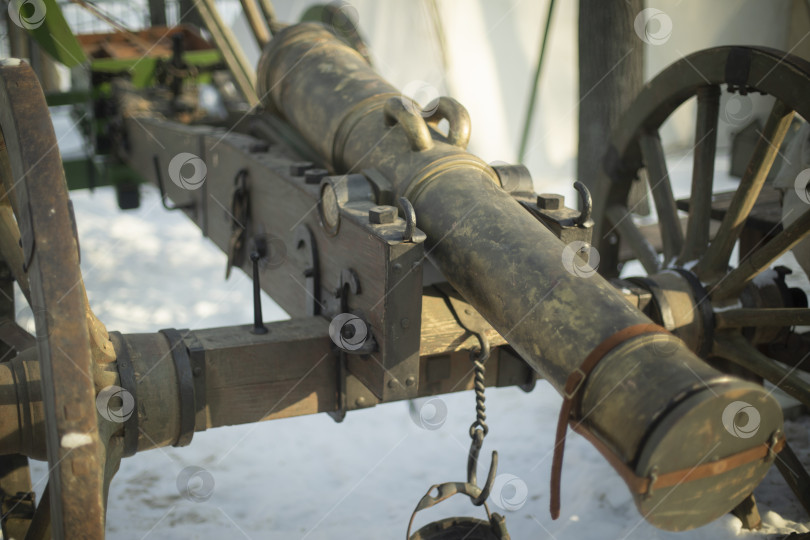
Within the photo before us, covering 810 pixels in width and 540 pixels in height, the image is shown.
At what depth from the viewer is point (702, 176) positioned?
101 inches

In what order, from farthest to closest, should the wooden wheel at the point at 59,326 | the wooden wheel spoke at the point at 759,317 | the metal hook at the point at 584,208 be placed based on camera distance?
1. the wooden wheel spoke at the point at 759,317
2. the metal hook at the point at 584,208
3. the wooden wheel at the point at 59,326

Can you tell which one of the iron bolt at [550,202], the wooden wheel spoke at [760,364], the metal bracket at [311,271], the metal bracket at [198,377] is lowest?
the wooden wheel spoke at [760,364]

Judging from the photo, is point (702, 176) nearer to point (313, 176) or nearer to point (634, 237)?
point (634, 237)

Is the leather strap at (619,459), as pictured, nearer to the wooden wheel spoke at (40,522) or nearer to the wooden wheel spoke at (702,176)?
the wooden wheel spoke at (40,522)

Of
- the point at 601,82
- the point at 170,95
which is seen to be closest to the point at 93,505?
the point at 601,82

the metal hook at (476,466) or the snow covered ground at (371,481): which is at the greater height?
the metal hook at (476,466)

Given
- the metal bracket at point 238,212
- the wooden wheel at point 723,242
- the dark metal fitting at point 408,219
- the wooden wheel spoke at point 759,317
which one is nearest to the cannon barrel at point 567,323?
the dark metal fitting at point 408,219

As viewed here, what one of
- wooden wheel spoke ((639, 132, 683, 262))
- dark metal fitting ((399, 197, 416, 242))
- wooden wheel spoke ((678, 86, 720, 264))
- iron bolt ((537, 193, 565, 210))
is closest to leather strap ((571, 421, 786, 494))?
dark metal fitting ((399, 197, 416, 242))

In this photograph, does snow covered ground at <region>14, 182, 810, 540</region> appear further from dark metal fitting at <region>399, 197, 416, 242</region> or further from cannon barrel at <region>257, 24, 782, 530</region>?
dark metal fitting at <region>399, 197, 416, 242</region>

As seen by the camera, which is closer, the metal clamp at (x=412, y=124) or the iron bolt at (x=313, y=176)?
the metal clamp at (x=412, y=124)

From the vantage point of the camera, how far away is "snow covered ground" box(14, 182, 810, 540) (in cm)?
283

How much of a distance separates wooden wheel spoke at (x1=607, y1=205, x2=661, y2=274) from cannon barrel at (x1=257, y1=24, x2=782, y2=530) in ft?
3.34

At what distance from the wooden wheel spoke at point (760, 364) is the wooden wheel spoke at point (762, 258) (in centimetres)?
13

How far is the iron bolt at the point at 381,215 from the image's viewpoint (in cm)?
175
